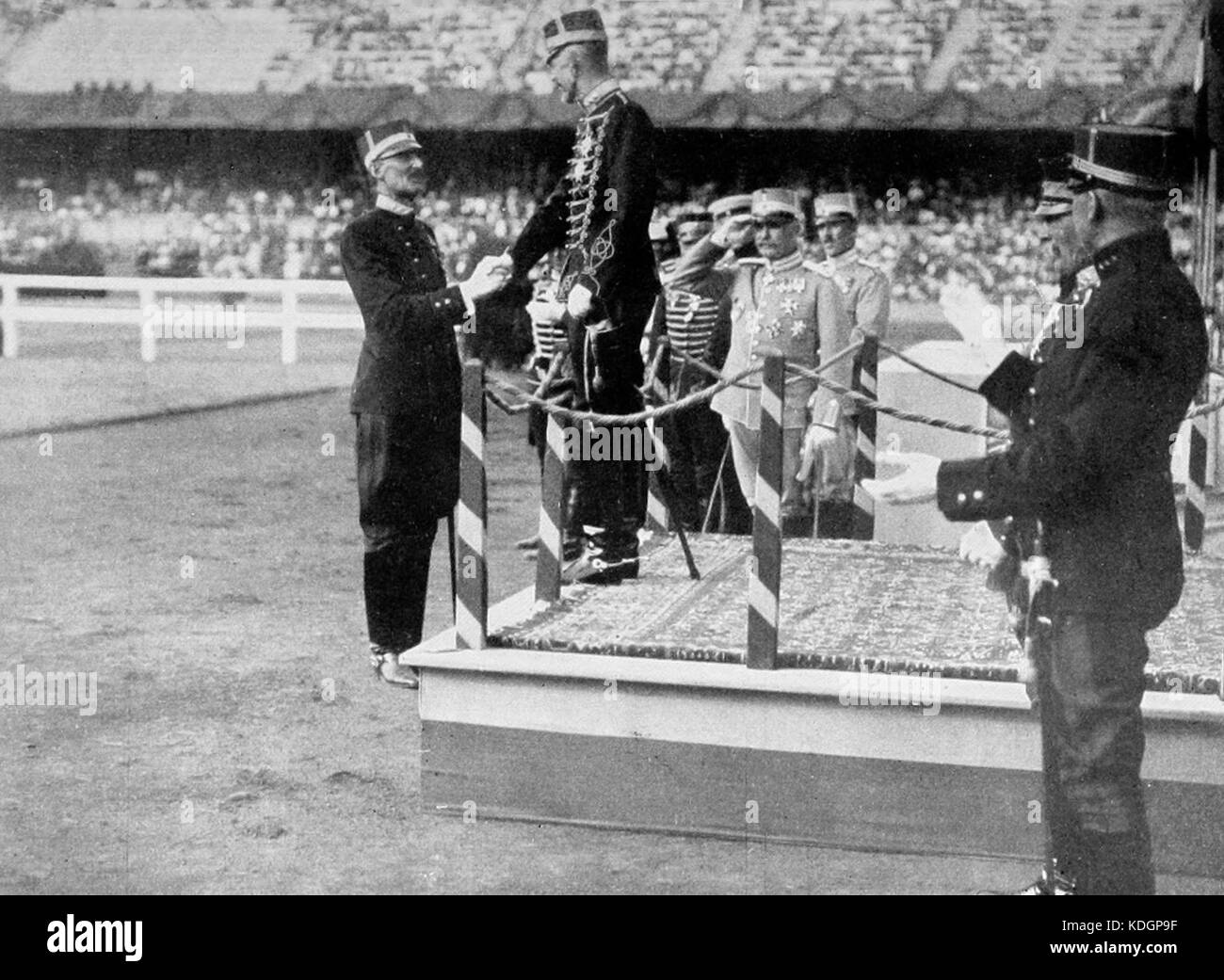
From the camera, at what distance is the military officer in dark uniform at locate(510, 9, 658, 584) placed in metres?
6.11

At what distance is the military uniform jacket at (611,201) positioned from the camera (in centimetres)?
610

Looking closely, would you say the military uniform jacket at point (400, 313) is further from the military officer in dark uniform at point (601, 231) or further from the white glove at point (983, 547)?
the white glove at point (983, 547)

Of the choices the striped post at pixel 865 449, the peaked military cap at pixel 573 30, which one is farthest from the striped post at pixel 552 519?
the striped post at pixel 865 449

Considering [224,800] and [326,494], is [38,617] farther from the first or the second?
[326,494]

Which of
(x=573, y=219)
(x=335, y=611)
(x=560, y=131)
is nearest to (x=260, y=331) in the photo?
(x=560, y=131)

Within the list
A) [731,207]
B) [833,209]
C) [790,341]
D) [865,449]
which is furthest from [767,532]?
[731,207]

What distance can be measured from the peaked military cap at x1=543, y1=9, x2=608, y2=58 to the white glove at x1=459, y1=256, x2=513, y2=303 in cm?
74

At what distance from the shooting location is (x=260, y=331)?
2506cm

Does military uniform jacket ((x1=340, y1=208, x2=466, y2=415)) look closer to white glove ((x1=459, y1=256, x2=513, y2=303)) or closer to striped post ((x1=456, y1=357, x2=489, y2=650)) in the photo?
white glove ((x1=459, y1=256, x2=513, y2=303))

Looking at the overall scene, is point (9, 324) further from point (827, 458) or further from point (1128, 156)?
point (1128, 156)

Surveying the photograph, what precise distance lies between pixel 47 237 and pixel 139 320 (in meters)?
8.36

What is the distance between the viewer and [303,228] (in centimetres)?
2759

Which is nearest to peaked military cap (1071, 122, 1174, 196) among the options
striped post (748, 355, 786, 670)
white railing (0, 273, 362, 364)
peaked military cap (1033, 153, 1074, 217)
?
peaked military cap (1033, 153, 1074, 217)

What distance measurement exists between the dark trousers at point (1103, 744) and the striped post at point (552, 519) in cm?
254
